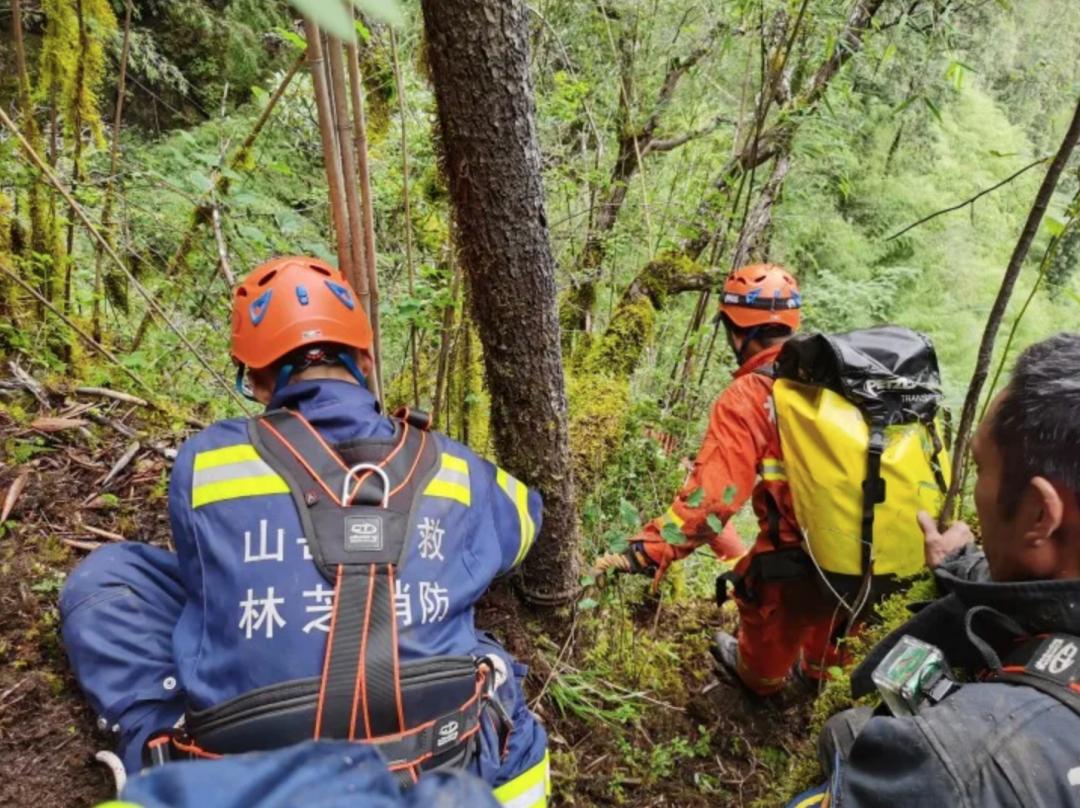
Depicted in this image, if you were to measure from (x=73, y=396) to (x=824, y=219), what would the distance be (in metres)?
13.1

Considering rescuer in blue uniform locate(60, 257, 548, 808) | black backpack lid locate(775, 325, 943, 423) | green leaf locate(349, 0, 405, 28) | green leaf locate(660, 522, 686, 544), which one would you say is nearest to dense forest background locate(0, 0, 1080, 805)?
green leaf locate(660, 522, 686, 544)

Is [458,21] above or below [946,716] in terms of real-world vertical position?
above

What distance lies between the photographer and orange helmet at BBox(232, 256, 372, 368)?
7.62 feet

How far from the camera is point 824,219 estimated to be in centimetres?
1337

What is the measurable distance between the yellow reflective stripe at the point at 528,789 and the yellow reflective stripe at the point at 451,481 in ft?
3.12

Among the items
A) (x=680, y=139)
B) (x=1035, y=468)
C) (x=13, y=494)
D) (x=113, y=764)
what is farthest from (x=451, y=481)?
(x=680, y=139)

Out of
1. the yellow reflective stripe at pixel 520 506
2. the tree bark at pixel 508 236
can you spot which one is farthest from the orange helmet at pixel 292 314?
the yellow reflective stripe at pixel 520 506

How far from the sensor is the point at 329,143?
7.43 ft

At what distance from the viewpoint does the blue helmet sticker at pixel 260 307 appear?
237 centimetres

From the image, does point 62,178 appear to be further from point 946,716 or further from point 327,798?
point 946,716

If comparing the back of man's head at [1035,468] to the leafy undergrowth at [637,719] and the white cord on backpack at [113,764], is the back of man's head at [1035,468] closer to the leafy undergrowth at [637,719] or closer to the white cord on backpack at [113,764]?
A: the leafy undergrowth at [637,719]

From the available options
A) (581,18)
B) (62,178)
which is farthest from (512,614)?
(581,18)

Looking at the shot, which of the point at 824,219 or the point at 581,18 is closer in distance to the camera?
the point at 581,18

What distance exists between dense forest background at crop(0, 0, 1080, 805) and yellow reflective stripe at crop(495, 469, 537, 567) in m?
0.47
